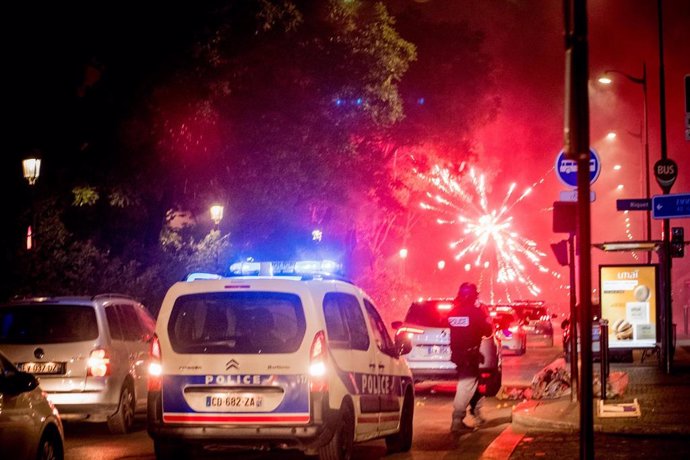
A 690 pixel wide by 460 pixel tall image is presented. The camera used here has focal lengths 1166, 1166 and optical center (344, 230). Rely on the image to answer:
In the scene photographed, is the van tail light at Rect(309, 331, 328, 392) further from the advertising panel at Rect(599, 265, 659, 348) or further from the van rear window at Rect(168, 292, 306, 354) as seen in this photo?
the advertising panel at Rect(599, 265, 659, 348)

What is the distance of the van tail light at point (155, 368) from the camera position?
1104 cm

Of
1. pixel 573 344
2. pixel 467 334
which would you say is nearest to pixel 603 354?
pixel 573 344

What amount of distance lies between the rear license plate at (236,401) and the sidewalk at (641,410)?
5.62 metres

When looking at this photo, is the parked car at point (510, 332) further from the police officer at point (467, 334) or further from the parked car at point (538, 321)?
the police officer at point (467, 334)

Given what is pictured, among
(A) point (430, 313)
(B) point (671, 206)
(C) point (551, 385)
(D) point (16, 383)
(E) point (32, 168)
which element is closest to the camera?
(D) point (16, 383)

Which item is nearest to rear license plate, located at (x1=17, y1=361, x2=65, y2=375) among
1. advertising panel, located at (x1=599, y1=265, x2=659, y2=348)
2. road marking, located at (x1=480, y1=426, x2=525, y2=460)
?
road marking, located at (x1=480, y1=426, x2=525, y2=460)

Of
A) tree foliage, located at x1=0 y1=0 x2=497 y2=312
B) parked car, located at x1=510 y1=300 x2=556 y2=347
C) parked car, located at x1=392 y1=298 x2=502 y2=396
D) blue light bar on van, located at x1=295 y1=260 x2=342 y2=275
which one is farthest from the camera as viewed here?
parked car, located at x1=510 y1=300 x2=556 y2=347

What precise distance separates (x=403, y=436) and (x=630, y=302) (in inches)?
555

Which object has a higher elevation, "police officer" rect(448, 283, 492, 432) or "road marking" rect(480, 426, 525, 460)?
"police officer" rect(448, 283, 492, 432)

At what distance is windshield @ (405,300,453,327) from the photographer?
70.0 ft

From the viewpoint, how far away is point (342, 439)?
11.2m

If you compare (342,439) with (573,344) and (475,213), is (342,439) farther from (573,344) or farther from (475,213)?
(475,213)

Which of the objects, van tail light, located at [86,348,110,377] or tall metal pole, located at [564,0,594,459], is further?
van tail light, located at [86,348,110,377]

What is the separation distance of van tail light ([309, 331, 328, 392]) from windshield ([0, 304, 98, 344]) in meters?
5.13
